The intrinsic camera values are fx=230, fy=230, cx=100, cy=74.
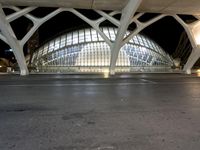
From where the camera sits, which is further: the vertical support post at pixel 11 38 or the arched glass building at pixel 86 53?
the arched glass building at pixel 86 53

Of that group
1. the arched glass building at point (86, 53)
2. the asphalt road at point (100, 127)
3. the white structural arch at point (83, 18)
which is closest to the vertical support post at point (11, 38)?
the white structural arch at point (83, 18)

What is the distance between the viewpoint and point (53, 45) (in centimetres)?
4791

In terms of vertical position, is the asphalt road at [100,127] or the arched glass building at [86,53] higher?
the arched glass building at [86,53]

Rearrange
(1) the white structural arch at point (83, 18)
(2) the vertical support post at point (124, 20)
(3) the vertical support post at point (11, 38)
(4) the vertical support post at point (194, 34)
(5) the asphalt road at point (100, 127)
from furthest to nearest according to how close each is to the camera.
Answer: (4) the vertical support post at point (194, 34), (1) the white structural arch at point (83, 18), (3) the vertical support post at point (11, 38), (2) the vertical support post at point (124, 20), (5) the asphalt road at point (100, 127)

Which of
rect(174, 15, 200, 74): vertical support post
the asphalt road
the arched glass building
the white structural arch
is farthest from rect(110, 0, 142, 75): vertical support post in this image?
the arched glass building

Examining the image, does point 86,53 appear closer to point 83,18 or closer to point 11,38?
point 83,18

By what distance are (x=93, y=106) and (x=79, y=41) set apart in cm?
4188

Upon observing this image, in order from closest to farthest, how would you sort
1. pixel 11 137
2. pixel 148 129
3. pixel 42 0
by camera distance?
pixel 11 137
pixel 148 129
pixel 42 0

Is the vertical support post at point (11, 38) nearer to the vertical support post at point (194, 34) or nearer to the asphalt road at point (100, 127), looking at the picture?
the asphalt road at point (100, 127)

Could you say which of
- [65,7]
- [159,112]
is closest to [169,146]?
[159,112]

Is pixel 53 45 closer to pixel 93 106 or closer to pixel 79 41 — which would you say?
pixel 79 41

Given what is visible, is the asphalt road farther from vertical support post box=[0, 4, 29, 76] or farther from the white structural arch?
vertical support post box=[0, 4, 29, 76]

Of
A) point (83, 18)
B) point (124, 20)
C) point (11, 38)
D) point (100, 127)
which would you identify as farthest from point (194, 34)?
point (100, 127)

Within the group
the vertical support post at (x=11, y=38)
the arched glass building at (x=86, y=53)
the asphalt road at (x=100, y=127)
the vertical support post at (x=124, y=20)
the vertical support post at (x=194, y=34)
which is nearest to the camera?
the asphalt road at (x=100, y=127)
